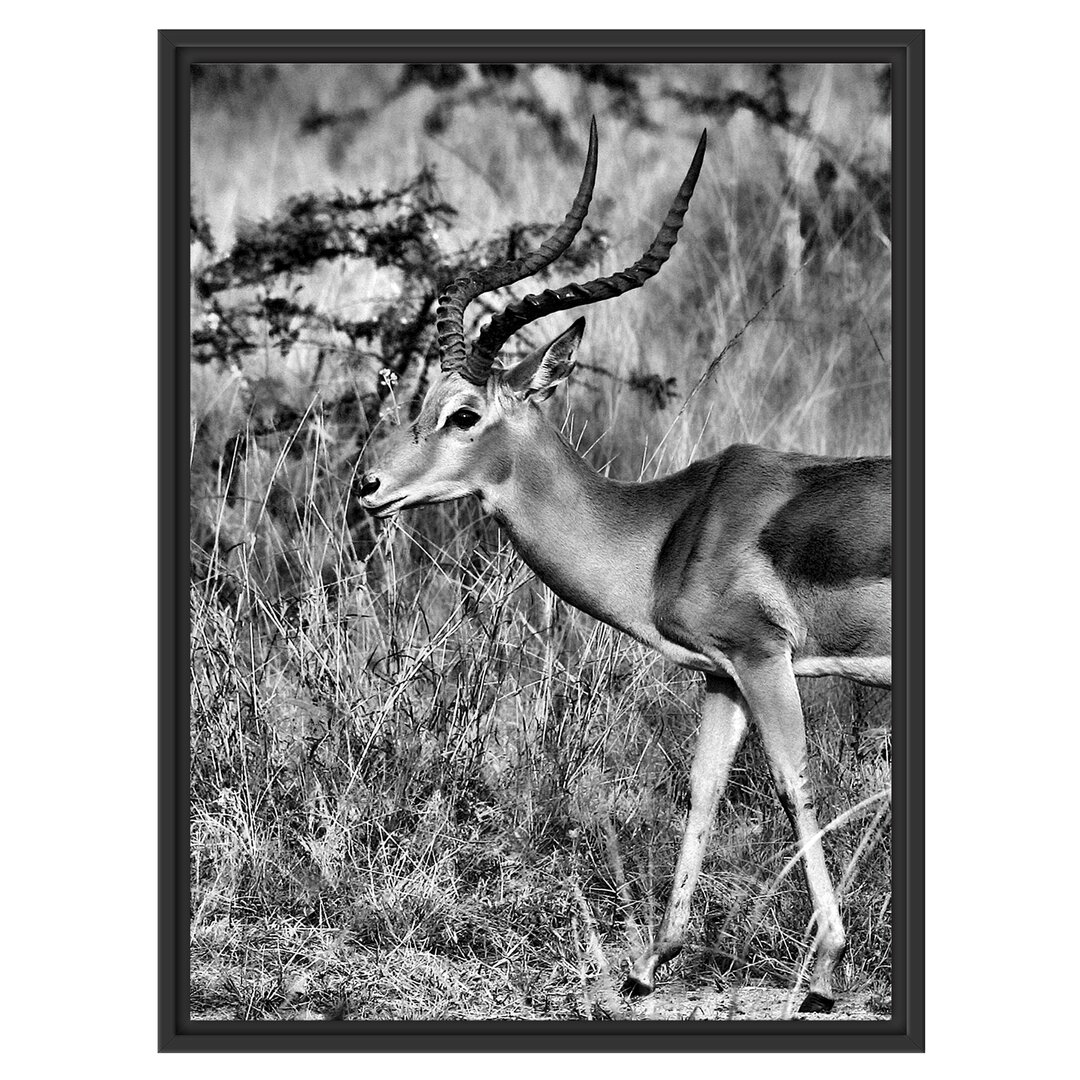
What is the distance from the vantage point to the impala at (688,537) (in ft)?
21.0

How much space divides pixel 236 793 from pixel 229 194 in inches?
88.8

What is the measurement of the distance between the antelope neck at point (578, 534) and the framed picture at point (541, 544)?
13 millimetres

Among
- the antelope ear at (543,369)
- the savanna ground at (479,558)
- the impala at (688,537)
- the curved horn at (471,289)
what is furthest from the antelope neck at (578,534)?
the savanna ground at (479,558)

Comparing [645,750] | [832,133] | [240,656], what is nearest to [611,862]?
[645,750]

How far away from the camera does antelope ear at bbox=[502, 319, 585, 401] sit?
6.52 m

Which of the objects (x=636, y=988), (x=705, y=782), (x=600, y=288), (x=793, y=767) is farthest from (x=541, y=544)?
(x=636, y=988)

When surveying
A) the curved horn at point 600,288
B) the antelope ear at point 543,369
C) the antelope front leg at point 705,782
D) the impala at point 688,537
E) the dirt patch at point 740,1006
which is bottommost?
the dirt patch at point 740,1006

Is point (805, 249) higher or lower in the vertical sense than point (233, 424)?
higher

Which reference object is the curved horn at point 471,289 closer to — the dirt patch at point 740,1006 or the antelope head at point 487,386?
the antelope head at point 487,386

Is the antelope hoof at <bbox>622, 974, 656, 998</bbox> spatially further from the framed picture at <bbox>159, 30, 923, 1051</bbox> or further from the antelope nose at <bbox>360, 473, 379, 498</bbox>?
the antelope nose at <bbox>360, 473, 379, 498</bbox>

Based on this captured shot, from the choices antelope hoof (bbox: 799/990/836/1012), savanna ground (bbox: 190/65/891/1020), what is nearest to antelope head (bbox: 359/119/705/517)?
savanna ground (bbox: 190/65/891/1020)

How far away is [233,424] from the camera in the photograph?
7387 millimetres

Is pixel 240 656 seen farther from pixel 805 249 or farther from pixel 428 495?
pixel 805 249

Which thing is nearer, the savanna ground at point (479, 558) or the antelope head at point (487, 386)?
the antelope head at point (487, 386)
